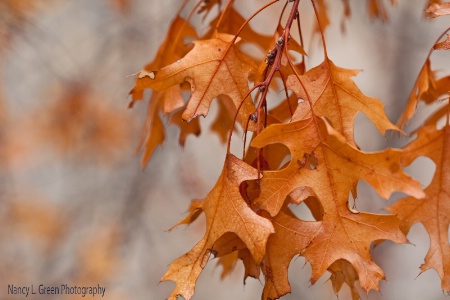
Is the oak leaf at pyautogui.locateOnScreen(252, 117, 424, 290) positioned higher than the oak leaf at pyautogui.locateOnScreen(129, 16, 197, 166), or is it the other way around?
the oak leaf at pyautogui.locateOnScreen(129, 16, 197, 166)

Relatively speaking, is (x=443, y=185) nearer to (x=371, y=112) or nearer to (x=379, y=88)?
(x=371, y=112)

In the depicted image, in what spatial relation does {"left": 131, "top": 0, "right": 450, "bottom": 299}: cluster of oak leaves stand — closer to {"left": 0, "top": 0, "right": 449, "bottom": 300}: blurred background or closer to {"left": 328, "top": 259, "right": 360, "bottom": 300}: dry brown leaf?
{"left": 328, "top": 259, "right": 360, "bottom": 300}: dry brown leaf

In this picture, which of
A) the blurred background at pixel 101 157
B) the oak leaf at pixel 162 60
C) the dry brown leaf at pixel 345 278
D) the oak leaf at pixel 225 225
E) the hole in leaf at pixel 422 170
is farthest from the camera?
the hole in leaf at pixel 422 170

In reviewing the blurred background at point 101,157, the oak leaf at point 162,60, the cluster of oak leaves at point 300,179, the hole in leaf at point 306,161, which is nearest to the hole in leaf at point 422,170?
the blurred background at point 101,157

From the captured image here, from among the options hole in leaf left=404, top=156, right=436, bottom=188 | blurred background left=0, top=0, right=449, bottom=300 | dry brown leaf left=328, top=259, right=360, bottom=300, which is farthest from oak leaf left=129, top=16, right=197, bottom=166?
hole in leaf left=404, top=156, right=436, bottom=188

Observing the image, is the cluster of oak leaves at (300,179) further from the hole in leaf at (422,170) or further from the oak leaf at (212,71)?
the hole in leaf at (422,170)

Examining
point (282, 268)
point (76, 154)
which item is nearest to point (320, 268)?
point (282, 268)

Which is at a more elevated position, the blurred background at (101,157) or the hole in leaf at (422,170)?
the blurred background at (101,157)

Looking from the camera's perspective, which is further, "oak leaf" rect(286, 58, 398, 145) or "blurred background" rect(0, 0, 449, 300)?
"blurred background" rect(0, 0, 449, 300)
